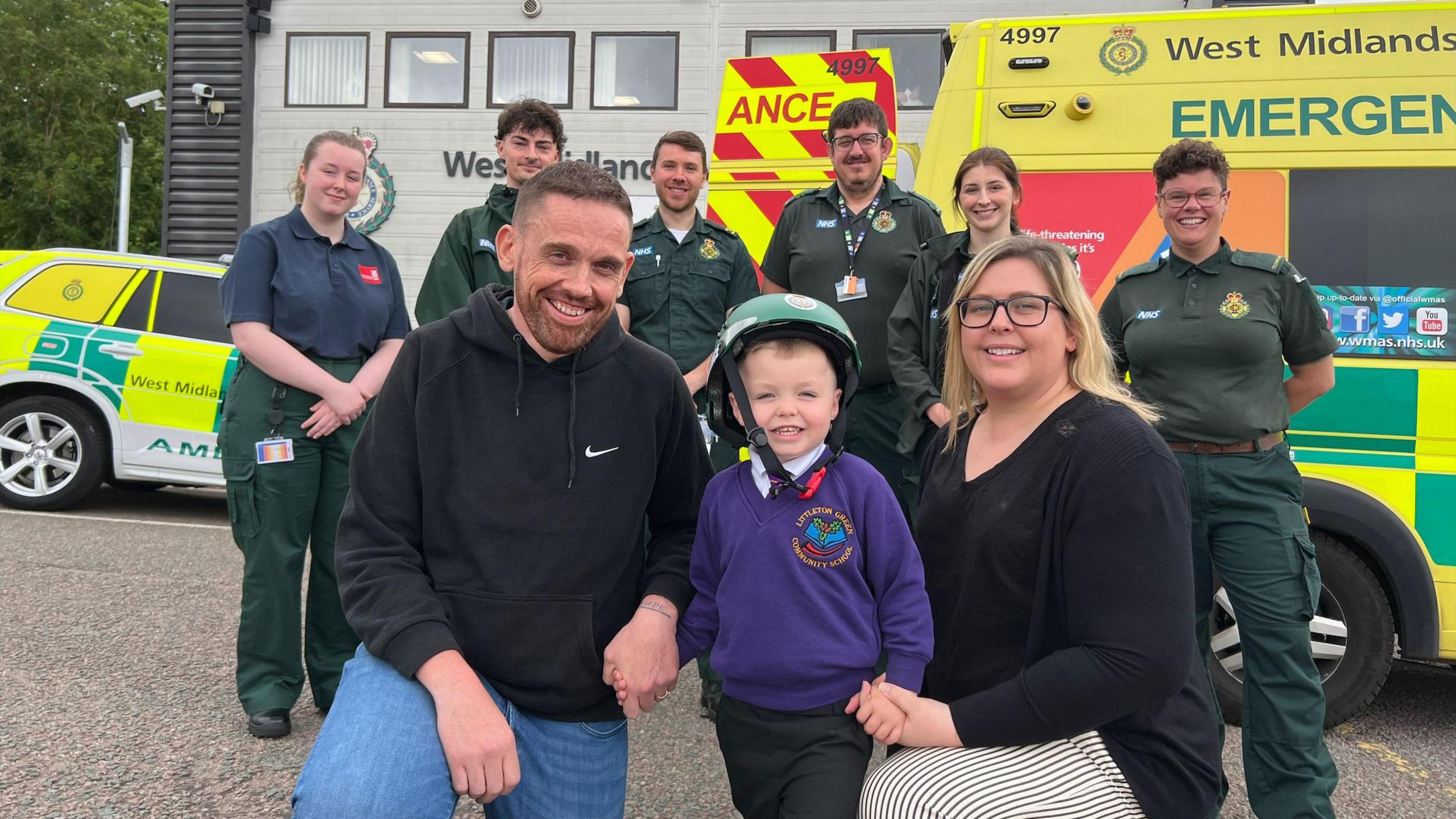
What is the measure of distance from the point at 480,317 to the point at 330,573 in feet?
6.63

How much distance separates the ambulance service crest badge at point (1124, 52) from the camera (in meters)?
3.83

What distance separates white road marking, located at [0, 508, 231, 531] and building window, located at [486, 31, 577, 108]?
684 centimetres

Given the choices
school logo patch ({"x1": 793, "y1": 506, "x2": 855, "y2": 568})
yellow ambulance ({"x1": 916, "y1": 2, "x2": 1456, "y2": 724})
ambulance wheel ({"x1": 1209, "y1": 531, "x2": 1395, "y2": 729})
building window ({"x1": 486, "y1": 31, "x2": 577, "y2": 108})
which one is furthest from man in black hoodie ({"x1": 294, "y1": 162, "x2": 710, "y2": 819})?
building window ({"x1": 486, "y1": 31, "x2": 577, "y2": 108})

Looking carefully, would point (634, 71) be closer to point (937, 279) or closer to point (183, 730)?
point (937, 279)

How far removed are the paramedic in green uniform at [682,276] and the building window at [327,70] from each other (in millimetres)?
9947

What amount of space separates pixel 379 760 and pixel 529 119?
279cm

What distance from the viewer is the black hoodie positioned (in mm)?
1990

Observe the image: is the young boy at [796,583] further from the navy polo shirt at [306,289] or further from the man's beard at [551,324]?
the navy polo shirt at [306,289]

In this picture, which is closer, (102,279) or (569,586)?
(569,586)

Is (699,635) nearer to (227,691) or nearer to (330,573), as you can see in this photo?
(330,573)

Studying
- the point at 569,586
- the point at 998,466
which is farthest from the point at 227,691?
the point at 998,466

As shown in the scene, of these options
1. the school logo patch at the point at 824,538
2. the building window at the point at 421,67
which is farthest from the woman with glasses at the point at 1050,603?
the building window at the point at 421,67

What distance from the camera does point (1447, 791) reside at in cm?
333

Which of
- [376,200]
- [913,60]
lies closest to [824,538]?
[913,60]
